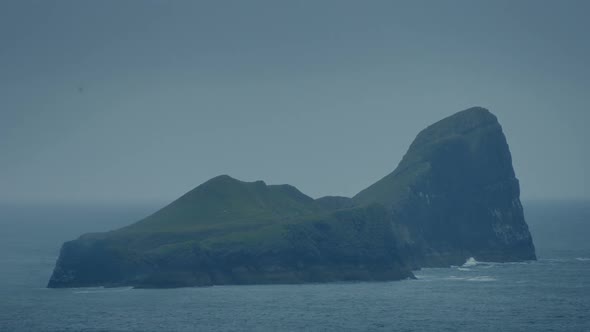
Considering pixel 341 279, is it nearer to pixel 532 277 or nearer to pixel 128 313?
pixel 532 277

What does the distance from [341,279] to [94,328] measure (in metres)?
58.1

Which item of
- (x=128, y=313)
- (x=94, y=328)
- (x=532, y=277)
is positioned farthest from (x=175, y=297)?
(x=532, y=277)

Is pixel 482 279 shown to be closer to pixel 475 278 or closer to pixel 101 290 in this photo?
pixel 475 278

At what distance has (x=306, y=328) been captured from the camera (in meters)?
142

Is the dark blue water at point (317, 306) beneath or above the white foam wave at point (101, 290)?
beneath

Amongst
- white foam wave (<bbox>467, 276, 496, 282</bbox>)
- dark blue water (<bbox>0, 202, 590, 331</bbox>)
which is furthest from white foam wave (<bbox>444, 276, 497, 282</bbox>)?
dark blue water (<bbox>0, 202, 590, 331</bbox>)

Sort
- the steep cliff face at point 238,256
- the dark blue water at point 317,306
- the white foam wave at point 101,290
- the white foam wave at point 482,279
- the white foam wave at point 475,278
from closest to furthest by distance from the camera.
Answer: the dark blue water at point 317,306, the white foam wave at point 101,290, the steep cliff face at point 238,256, the white foam wave at point 482,279, the white foam wave at point 475,278

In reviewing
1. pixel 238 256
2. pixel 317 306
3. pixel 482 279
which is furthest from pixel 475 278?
pixel 317 306

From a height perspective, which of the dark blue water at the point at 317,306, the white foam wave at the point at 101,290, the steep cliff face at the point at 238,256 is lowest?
the dark blue water at the point at 317,306

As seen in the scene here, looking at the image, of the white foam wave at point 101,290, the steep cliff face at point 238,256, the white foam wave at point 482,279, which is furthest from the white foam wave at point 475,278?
the white foam wave at point 101,290

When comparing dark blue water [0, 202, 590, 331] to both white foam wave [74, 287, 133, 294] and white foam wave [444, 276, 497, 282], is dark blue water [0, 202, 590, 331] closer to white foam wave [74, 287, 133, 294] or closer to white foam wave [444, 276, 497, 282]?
white foam wave [74, 287, 133, 294]

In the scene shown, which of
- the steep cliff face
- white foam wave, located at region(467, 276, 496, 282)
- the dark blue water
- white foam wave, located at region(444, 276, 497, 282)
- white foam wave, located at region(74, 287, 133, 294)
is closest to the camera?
the dark blue water

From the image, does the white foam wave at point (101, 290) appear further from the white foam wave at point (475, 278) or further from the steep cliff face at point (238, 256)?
the white foam wave at point (475, 278)

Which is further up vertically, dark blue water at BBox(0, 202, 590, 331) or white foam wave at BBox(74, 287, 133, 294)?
white foam wave at BBox(74, 287, 133, 294)
